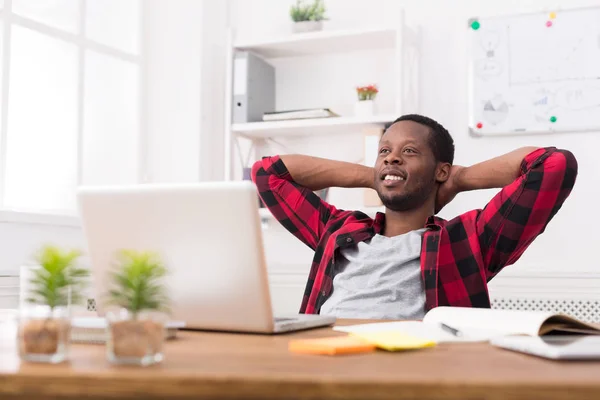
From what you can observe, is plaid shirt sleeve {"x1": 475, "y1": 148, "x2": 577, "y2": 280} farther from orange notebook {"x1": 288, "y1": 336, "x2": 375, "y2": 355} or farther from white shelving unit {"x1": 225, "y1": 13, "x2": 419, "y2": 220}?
white shelving unit {"x1": 225, "y1": 13, "x2": 419, "y2": 220}

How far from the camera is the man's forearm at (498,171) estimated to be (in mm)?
1825

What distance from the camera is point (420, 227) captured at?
1.91 m

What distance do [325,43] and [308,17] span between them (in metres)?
0.15

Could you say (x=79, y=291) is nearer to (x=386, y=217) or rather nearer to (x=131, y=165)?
(x=386, y=217)

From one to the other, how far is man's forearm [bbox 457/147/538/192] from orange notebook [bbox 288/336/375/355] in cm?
111

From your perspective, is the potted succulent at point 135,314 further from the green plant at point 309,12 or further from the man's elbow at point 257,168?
the green plant at point 309,12

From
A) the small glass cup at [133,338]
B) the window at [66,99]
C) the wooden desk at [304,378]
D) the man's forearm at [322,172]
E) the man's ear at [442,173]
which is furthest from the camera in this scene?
the window at [66,99]

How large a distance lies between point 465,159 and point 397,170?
116cm

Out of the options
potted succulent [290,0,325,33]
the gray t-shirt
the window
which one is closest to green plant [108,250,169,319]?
the gray t-shirt

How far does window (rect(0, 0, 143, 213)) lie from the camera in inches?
107

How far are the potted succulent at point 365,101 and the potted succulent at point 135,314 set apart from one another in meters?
2.31

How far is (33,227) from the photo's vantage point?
2664 mm

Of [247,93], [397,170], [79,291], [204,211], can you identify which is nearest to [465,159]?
[247,93]

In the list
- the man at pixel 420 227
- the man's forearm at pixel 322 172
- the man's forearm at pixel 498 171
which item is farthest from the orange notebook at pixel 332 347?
the man's forearm at pixel 322 172
